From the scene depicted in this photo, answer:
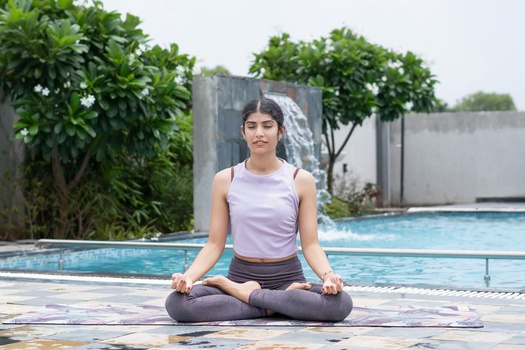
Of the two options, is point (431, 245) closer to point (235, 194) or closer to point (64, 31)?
point (64, 31)

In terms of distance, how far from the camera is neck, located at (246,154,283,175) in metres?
5.17

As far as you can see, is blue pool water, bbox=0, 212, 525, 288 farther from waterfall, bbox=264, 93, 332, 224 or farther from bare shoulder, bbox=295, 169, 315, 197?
bare shoulder, bbox=295, 169, 315, 197

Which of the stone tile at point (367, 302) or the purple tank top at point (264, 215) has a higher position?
the purple tank top at point (264, 215)

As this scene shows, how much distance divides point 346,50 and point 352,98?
88 centimetres

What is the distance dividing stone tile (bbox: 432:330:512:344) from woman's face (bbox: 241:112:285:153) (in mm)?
1396

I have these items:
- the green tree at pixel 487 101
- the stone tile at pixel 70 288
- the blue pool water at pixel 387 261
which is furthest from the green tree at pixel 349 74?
the green tree at pixel 487 101

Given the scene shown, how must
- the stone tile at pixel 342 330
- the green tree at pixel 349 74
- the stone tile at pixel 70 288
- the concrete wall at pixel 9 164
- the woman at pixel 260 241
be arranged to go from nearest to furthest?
the stone tile at pixel 342 330
the woman at pixel 260 241
the stone tile at pixel 70 288
the concrete wall at pixel 9 164
the green tree at pixel 349 74

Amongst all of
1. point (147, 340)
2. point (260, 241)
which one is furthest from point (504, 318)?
point (147, 340)

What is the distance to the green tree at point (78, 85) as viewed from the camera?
10.5 m

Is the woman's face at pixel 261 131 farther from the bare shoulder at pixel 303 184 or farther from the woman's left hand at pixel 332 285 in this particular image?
the woman's left hand at pixel 332 285

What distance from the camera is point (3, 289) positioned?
663cm

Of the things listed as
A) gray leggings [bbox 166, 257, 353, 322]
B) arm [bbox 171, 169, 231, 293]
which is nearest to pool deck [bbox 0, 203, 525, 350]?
gray leggings [bbox 166, 257, 353, 322]

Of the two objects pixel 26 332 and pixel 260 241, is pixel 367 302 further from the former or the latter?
pixel 26 332

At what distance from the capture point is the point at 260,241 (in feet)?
16.6
